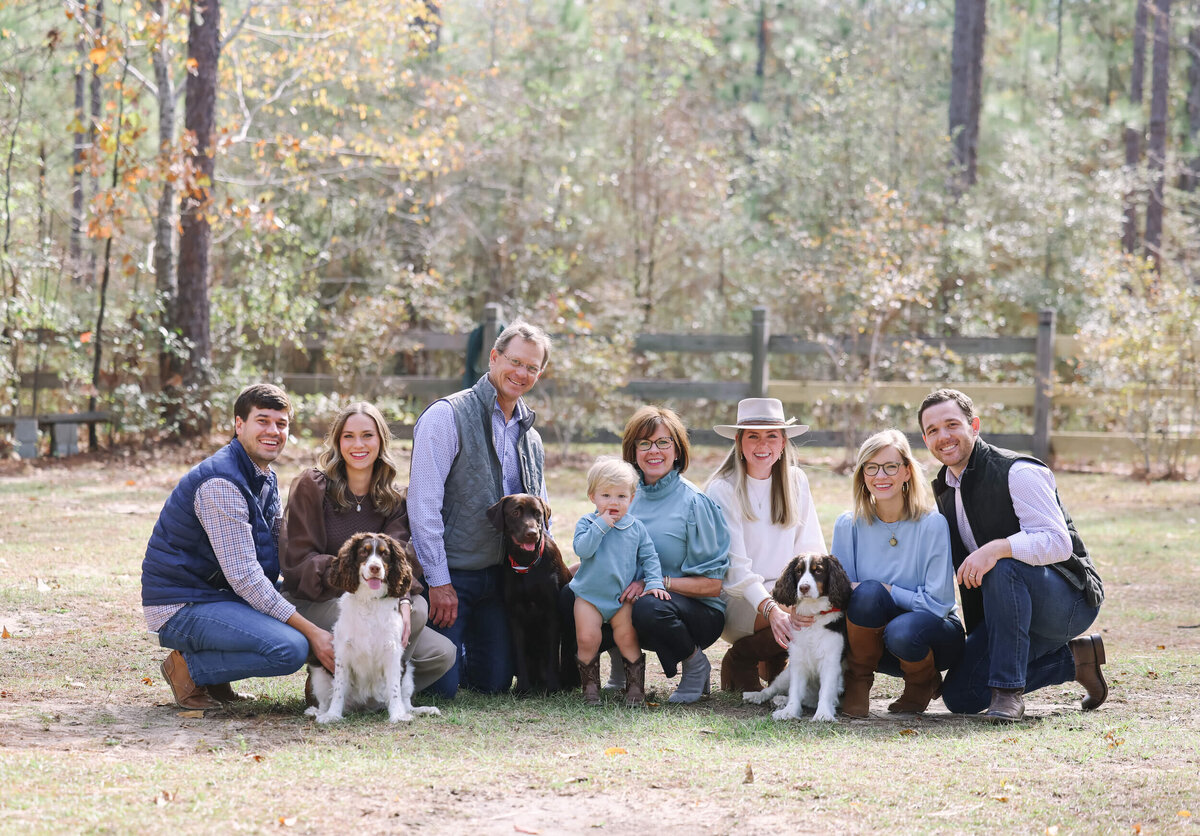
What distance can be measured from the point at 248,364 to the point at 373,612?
35.5ft

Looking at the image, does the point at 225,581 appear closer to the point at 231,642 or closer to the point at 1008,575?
the point at 231,642

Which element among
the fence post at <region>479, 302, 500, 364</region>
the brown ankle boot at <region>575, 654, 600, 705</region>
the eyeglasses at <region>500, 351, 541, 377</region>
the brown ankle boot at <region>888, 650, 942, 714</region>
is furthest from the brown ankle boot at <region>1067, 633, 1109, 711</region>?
the fence post at <region>479, 302, 500, 364</region>

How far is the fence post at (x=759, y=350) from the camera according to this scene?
14.3 meters

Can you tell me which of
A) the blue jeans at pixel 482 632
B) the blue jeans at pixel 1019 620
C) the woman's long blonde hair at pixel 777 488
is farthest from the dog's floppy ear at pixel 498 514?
the blue jeans at pixel 1019 620

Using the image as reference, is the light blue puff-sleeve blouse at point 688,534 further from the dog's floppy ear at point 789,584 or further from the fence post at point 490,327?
the fence post at point 490,327

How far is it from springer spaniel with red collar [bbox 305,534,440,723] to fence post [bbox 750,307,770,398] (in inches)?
387

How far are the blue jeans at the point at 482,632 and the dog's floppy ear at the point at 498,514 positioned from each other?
332 mm

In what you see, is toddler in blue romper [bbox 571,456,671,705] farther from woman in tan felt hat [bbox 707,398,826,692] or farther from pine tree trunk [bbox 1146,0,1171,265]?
pine tree trunk [bbox 1146,0,1171,265]

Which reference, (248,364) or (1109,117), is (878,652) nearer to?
(248,364)

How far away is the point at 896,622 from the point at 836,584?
301 mm

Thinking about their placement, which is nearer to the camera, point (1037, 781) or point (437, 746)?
point (1037, 781)

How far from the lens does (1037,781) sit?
406 cm

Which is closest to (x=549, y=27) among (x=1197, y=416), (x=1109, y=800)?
(x=1197, y=416)

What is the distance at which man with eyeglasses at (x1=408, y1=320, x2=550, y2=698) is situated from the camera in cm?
536
